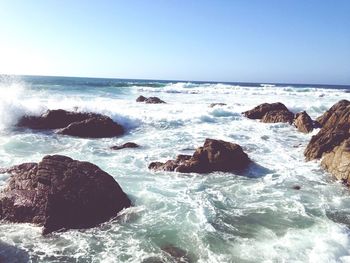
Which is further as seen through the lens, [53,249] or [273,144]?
[273,144]

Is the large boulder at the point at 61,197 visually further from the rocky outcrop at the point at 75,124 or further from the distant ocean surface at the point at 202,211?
the rocky outcrop at the point at 75,124

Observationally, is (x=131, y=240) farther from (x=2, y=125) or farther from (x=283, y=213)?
(x=2, y=125)

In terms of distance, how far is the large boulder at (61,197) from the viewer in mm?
6906

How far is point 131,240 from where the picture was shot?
21.2 ft

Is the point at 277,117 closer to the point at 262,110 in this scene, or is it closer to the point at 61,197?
the point at 262,110

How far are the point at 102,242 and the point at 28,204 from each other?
1.78m

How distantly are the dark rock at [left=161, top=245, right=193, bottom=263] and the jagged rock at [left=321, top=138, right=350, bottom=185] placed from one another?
5426 mm

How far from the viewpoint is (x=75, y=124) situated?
1587cm

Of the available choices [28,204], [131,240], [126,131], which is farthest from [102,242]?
[126,131]

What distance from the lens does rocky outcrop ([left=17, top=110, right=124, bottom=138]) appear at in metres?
15.6

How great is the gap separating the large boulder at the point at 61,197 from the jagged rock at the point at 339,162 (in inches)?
222

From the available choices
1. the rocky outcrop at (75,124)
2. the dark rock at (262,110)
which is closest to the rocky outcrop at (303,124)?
the dark rock at (262,110)

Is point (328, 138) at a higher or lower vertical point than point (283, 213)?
higher

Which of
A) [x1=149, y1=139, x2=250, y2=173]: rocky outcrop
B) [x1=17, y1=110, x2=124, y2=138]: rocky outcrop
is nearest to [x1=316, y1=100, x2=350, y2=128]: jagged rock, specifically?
[x1=149, y1=139, x2=250, y2=173]: rocky outcrop
